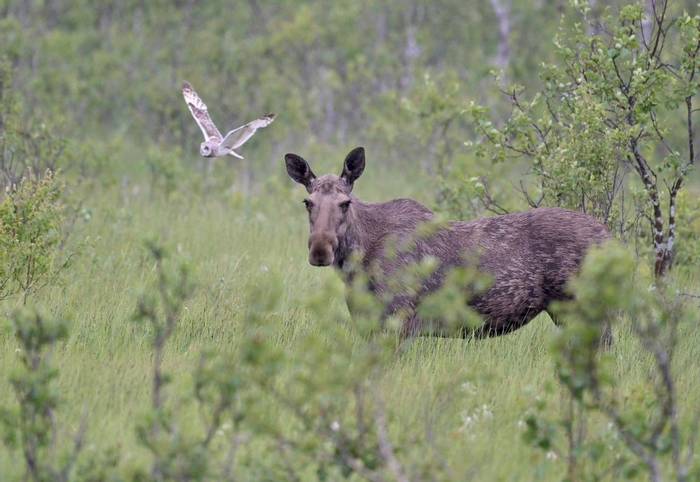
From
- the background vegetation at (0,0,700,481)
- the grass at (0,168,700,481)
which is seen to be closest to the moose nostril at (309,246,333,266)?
the grass at (0,168,700,481)

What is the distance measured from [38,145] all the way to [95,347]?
8.25m

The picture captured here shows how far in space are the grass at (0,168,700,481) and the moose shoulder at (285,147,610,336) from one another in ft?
1.50

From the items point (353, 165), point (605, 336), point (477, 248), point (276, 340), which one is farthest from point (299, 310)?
point (605, 336)

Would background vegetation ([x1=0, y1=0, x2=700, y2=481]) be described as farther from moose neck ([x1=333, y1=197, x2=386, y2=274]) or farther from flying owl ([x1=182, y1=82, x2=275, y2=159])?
flying owl ([x1=182, y1=82, x2=275, y2=159])

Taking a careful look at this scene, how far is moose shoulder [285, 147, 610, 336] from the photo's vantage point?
28.8ft

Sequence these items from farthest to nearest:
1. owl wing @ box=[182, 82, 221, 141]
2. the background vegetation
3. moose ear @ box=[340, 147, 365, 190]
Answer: owl wing @ box=[182, 82, 221, 141] < moose ear @ box=[340, 147, 365, 190] < the background vegetation

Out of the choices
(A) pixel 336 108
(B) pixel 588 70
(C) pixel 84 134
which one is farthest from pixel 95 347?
(A) pixel 336 108

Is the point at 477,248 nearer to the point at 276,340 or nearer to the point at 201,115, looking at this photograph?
the point at 276,340

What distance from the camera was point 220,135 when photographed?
9.81 m

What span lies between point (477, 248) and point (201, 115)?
3.08 m

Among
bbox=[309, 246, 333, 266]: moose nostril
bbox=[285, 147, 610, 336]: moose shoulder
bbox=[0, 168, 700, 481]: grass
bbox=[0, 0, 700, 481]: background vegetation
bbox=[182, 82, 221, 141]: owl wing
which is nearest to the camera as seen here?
bbox=[0, 0, 700, 481]: background vegetation

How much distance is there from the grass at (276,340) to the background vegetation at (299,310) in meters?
0.03

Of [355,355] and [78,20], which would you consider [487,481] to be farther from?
[78,20]

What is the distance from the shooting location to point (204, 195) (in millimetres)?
17953
